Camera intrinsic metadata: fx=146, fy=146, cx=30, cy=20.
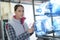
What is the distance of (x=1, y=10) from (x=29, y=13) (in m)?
0.53

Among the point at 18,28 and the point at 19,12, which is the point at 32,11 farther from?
the point at 18,28

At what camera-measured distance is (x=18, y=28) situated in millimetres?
2162

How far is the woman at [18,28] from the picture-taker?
6.78ft

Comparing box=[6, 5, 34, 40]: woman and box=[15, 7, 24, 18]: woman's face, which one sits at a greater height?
box=[15, 7, 24, 18]: woman's face

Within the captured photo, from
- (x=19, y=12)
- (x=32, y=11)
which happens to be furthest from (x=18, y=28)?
(x=32, y=11)

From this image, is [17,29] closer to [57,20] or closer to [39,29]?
[39,29]

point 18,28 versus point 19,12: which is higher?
point 19,12

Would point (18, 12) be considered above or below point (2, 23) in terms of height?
above

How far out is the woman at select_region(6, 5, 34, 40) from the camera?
6.78 feet

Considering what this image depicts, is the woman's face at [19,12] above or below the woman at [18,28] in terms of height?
above

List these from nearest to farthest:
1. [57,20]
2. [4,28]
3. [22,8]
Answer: [57,20] → [22,8] → [4,28]

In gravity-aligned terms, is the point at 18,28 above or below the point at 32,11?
below

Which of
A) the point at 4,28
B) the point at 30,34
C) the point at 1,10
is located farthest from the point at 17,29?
the point at 1,10

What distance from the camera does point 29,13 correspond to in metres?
2.26
